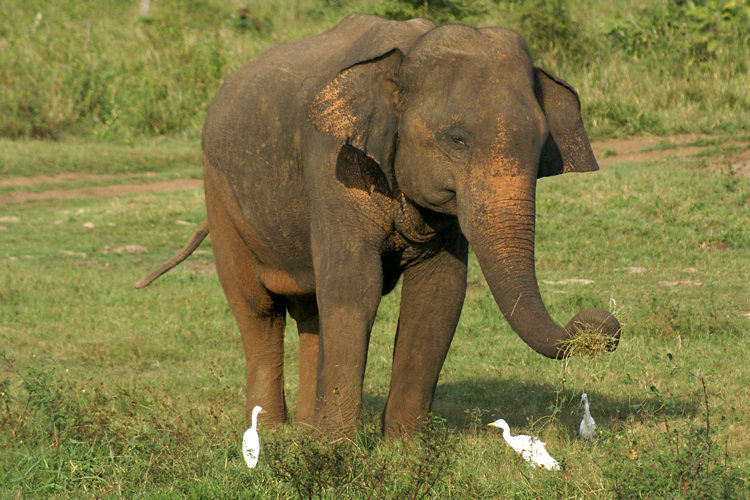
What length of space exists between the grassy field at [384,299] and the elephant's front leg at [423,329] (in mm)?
198

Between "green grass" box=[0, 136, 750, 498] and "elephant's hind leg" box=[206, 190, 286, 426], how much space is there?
9.8 inches

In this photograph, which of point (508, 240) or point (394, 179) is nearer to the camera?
point (508, 240)

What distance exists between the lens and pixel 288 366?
7.93m

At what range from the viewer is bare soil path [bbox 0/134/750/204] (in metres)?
13.7

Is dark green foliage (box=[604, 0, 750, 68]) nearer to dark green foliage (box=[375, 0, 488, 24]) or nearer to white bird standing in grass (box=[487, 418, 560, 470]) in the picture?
dark green foliage (box=[375, 0, 488, 24])

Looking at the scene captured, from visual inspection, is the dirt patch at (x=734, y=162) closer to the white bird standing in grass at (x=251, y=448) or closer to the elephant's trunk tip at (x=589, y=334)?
the white bird standing in grass at (x=251, y=448)

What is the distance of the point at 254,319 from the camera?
241 inches

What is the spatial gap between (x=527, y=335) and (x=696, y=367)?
10.8 ft

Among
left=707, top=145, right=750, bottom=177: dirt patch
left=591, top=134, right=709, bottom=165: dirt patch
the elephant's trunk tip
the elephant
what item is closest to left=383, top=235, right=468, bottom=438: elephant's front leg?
the elephant

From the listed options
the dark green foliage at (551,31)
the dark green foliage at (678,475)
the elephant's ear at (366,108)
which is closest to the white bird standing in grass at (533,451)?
the dark green foliage at (678,475)

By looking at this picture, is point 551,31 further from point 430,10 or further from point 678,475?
point 678,475

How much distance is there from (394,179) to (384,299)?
4.88 meters

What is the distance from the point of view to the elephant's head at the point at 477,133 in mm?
4070

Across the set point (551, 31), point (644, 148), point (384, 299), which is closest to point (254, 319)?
point (384, 299)
